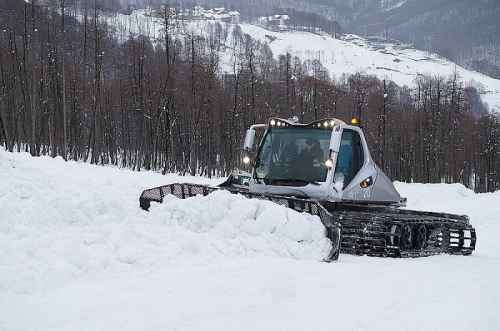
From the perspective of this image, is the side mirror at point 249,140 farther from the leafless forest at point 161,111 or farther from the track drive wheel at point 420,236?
the leafless forest at point 161,111

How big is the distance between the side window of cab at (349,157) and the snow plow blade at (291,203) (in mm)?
1711

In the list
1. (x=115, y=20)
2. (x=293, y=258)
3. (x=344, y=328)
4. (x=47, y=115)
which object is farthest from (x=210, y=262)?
(x=115, y=20)

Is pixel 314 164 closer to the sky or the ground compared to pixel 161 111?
closer to the ground

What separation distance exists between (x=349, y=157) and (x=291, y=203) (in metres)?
2.24

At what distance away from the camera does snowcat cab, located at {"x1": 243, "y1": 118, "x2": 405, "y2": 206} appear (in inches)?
391

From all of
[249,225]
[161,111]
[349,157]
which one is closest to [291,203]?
[249,225]

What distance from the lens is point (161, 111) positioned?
39688 mm

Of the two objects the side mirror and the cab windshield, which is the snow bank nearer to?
the cab windshield

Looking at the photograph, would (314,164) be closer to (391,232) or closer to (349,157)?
(349,157)

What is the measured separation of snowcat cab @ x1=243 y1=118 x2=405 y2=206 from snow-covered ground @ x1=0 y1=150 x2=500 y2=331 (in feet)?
5.99

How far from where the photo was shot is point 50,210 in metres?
8.80

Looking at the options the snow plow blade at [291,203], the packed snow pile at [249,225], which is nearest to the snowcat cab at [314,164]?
the snow plow blade at [291,203]

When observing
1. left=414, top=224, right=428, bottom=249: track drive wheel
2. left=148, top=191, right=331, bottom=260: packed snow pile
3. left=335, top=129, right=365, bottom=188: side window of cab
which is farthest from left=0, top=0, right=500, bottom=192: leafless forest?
left=414, top=224, right=428, bottom=249: track drive wheel

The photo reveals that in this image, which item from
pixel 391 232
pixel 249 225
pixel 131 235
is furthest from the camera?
pixel 391 232
